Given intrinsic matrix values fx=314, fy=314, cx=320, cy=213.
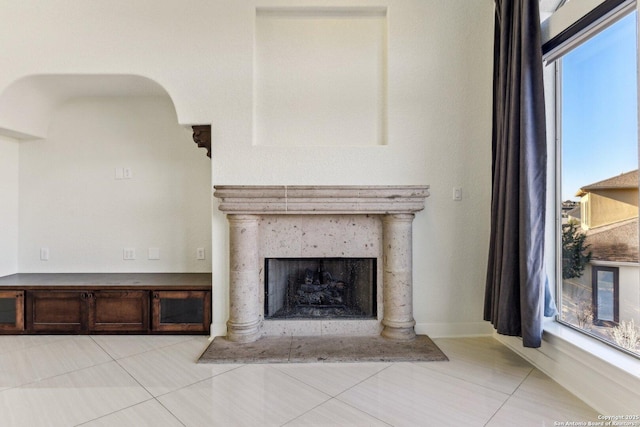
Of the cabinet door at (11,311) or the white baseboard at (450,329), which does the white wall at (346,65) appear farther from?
the cabinet door at (11,311)

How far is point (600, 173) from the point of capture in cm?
185

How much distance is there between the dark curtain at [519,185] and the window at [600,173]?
0.24m

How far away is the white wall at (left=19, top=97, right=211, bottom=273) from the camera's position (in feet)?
10.0

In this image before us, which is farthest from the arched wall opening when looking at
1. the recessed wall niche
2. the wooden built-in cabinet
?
the recessed wall niche

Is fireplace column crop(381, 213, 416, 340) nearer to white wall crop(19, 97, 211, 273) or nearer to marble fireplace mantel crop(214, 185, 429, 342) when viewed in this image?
marble fireplace mantel crop(214, 185, 429, 342)

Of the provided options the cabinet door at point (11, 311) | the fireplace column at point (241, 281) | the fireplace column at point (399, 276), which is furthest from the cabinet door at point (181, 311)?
the fireplace column at point (399, 276)

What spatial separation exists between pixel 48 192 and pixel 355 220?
9.81 feet

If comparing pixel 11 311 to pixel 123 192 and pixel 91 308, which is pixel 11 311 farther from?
pixel 123 192

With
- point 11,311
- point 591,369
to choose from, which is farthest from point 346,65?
point 11,311

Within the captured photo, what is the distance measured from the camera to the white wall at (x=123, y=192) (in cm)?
306

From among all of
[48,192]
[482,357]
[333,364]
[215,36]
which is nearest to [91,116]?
[48,192]

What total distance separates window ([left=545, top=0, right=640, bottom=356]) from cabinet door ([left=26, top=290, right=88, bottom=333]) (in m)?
3.55

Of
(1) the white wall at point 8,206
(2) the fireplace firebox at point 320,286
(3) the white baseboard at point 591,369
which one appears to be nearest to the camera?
(3) the white baseboard at point 591,369

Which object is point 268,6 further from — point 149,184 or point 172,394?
point 172,394
